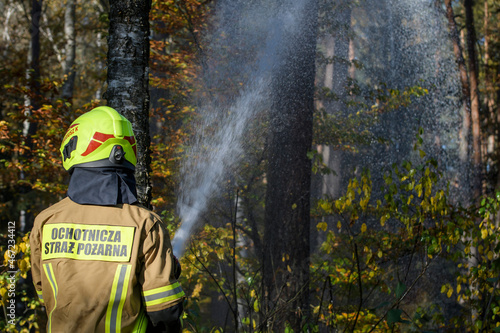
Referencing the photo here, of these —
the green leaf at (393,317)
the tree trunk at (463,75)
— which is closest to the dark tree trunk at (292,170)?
the green leaf at (393,317)

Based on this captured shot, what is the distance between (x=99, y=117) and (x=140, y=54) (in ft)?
4.21

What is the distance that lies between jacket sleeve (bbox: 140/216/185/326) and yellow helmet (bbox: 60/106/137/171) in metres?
0.36

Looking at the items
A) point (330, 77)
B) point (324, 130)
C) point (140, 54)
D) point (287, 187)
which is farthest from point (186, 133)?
point (330, 77)

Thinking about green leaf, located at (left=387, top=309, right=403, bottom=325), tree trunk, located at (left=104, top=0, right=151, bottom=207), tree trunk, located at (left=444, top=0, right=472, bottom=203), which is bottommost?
green leaf, located at (left=387, top=309, right=403, bottom=325)

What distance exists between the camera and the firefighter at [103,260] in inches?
70.5

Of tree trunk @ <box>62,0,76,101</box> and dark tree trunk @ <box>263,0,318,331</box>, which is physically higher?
tree trunk @ <box>62,0,76,101</box>

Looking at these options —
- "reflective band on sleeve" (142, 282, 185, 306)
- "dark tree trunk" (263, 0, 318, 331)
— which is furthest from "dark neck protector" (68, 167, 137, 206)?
"dark tree trunk" (263, 0, 318, 331)

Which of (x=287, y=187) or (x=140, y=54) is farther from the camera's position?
(x=287, y=187)

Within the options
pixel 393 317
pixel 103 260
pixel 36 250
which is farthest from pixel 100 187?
pixel 393 317

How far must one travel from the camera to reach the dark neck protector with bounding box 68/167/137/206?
6.12ft

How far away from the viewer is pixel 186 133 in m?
7.67

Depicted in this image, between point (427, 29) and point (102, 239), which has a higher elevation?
point (427, 29)

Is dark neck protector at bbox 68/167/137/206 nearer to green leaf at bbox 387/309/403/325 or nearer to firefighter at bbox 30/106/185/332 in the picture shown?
firefighter at bbox 30/106/185/332

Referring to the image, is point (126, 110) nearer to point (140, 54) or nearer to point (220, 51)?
point (140, 54)
